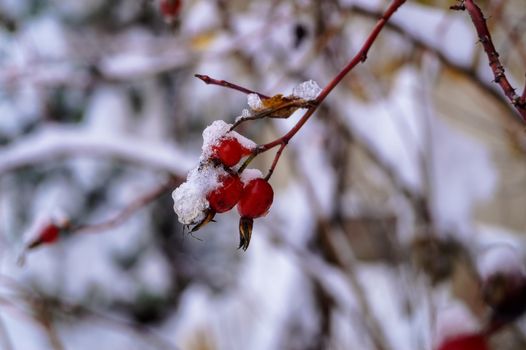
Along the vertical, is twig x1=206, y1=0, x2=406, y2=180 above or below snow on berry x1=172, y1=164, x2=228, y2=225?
above

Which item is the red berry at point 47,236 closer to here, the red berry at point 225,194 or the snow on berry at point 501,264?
the red berry at point 225,194

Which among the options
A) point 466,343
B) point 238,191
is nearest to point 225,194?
point 238,191

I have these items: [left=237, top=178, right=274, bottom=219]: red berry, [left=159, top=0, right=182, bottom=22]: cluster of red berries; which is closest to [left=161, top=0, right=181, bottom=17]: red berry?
[left=159, top=0, right=182, bottom=22]: cluster of red berries

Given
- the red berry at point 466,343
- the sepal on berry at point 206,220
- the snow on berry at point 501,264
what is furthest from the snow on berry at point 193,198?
the snow on berry at point 501,264

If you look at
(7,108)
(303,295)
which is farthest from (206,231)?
(303,295)

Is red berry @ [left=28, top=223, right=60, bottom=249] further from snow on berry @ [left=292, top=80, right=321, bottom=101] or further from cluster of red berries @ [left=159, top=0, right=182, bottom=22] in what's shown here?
snow on berry @ [left=292, top=80, right=321, bottom=101]

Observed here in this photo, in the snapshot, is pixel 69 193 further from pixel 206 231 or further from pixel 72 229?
pixel 72 229
